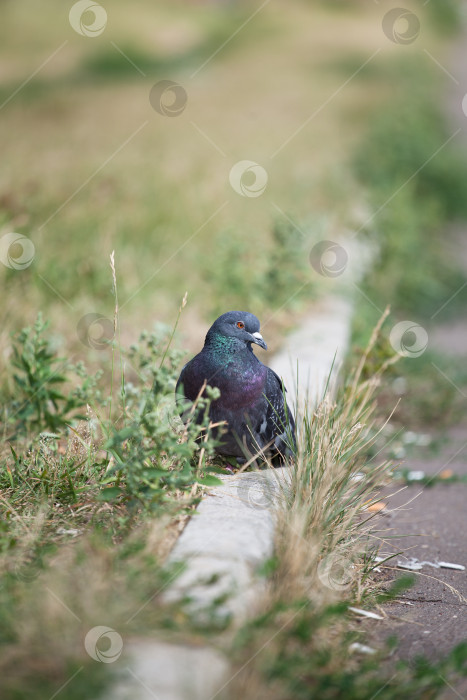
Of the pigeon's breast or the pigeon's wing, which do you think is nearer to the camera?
the pigeon's breast

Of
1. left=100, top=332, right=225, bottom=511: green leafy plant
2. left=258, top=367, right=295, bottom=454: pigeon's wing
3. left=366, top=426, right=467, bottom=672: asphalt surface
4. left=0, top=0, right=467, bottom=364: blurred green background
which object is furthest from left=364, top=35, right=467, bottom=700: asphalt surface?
left=0, top=0, right=467, bottom=364: blurred green background

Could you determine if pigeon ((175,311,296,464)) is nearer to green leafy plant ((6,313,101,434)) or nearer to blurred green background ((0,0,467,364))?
green leafy plant ((6,313,101,434))

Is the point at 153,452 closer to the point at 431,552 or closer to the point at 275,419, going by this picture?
the point at 275,419

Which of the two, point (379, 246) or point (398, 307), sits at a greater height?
point (379, 246)

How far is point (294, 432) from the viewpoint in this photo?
330cm

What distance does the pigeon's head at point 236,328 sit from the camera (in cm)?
316

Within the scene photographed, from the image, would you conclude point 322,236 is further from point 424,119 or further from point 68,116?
point 424,119

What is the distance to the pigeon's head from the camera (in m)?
3.16

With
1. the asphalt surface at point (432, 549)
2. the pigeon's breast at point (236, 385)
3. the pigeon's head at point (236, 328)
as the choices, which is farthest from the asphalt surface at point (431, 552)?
the pigeon's head at point (236, 328)

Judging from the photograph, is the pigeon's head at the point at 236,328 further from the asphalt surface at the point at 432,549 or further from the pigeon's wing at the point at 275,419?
the asphalt surface at the point at 432,549

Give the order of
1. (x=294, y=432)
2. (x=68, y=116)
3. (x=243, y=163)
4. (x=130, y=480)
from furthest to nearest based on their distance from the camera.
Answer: (x=68, y=116)
(x=243, y=163)
(x=294, y=432)
(x=130, y=480)

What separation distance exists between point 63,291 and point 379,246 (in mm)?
2872

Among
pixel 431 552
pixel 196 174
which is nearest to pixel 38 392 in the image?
pixel 431 552

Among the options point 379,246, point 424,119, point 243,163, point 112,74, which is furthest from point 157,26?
point 379,246
